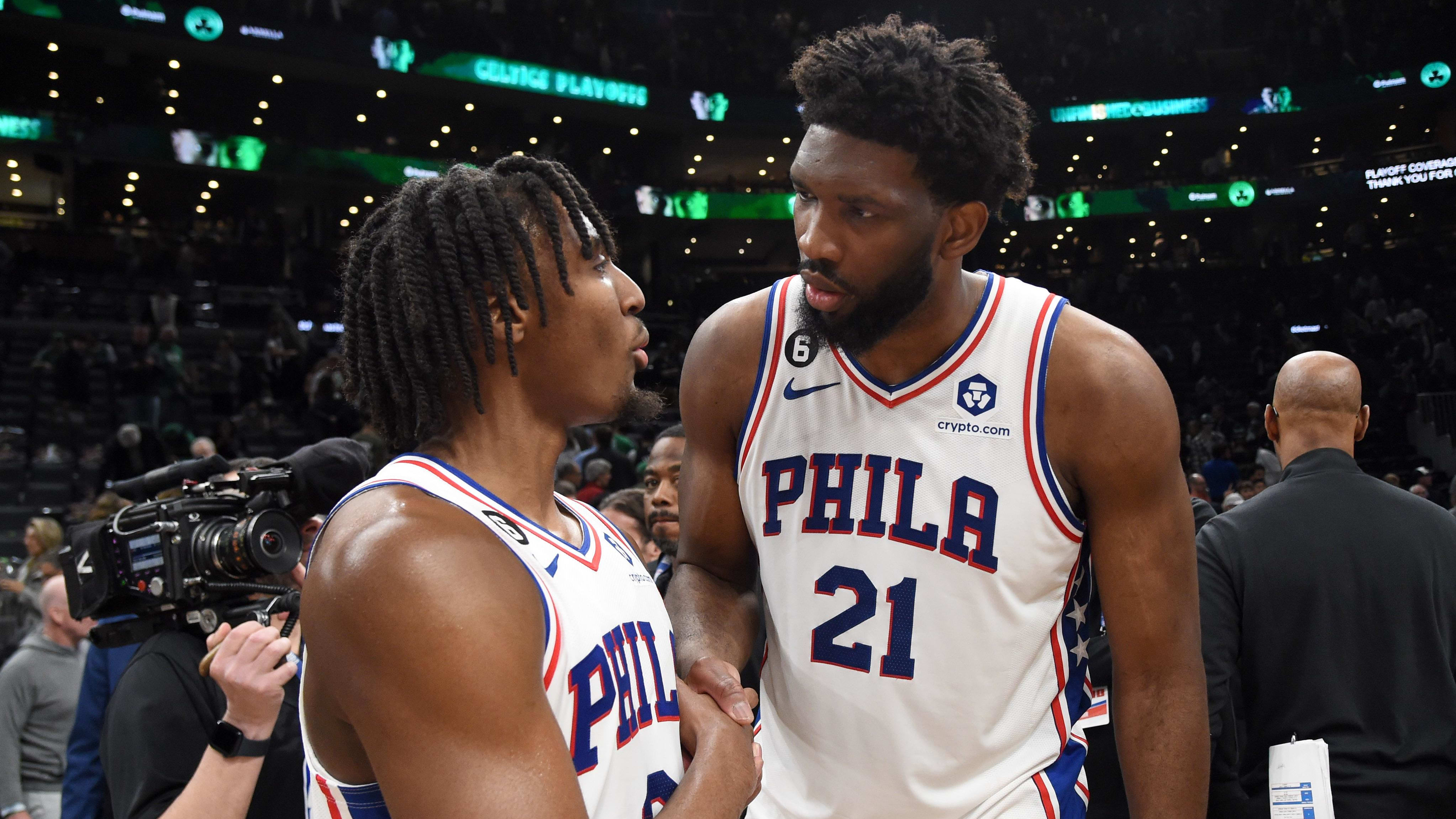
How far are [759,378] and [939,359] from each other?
352 millimetres

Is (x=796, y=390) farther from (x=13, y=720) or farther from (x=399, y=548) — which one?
(x=13, y=720)

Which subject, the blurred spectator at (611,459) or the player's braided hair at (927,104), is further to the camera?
the blurred spectator at (611,459)

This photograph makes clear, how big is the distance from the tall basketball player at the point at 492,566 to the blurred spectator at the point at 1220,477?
12753 mm

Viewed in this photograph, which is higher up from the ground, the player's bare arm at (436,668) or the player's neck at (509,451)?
the player's neck at (509,451)

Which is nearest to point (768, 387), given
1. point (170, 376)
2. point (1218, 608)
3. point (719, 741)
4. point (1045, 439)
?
point (1045, 439)

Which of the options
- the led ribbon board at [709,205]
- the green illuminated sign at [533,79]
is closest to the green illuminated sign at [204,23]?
the green illuminated sign at [533,79]

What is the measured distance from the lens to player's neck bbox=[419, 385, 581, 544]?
5.18 feet

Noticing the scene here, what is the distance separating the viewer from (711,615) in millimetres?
2180

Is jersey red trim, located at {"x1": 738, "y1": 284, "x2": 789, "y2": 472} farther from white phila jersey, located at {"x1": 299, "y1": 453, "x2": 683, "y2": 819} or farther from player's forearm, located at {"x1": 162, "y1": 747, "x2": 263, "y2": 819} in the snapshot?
player's forearm, located at {"x1": 162, "y1": 747, "x2": 263, "y2": 819}

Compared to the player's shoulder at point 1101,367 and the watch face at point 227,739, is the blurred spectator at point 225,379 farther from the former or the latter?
the player's shoulder at point 1101,367

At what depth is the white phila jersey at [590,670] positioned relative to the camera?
142cm

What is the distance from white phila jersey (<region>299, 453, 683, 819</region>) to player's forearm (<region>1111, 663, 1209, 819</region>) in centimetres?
89

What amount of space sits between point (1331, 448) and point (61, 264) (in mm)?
18131

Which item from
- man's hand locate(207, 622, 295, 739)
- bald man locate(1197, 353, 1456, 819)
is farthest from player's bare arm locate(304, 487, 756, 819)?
bald man locate(1197, 353, 1456, 819)
